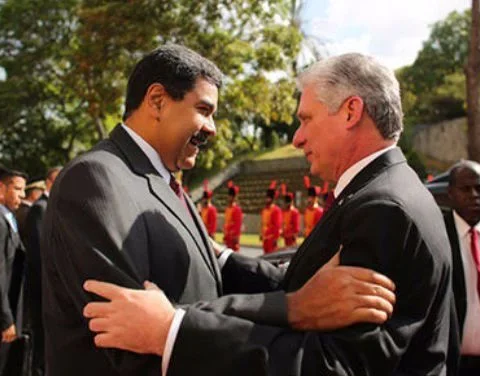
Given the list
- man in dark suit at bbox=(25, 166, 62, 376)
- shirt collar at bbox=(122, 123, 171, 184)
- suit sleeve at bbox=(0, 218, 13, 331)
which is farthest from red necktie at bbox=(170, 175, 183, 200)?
man in dark suit at bbox=(25, 166, 62, 376)

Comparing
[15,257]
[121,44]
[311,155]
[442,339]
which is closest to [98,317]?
[311,155]

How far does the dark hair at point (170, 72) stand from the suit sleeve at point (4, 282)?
345 centimetres

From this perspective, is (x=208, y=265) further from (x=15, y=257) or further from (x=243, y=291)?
(x=15, y=257)

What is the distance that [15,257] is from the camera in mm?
5480

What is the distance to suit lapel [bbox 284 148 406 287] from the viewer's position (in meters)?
1.86

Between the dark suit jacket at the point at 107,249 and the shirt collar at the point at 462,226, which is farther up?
the dark suit jacket at the point at 107,249

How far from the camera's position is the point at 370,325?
1.64 metres

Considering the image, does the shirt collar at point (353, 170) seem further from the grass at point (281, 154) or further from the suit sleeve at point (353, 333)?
the grass at point (281, 154)

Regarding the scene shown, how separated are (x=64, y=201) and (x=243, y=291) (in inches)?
40.6

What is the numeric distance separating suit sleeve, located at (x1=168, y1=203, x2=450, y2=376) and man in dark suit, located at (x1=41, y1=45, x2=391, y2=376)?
0.04 m

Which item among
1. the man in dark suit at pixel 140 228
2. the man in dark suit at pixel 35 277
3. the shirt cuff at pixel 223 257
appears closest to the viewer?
the man in dark suit at pixel 140 228

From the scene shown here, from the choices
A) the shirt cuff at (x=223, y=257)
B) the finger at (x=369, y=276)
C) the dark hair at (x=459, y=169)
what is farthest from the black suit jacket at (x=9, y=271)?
the finger at (x=369, y=276)

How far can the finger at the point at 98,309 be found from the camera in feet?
5.47

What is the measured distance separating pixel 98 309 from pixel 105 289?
0.19 ft
